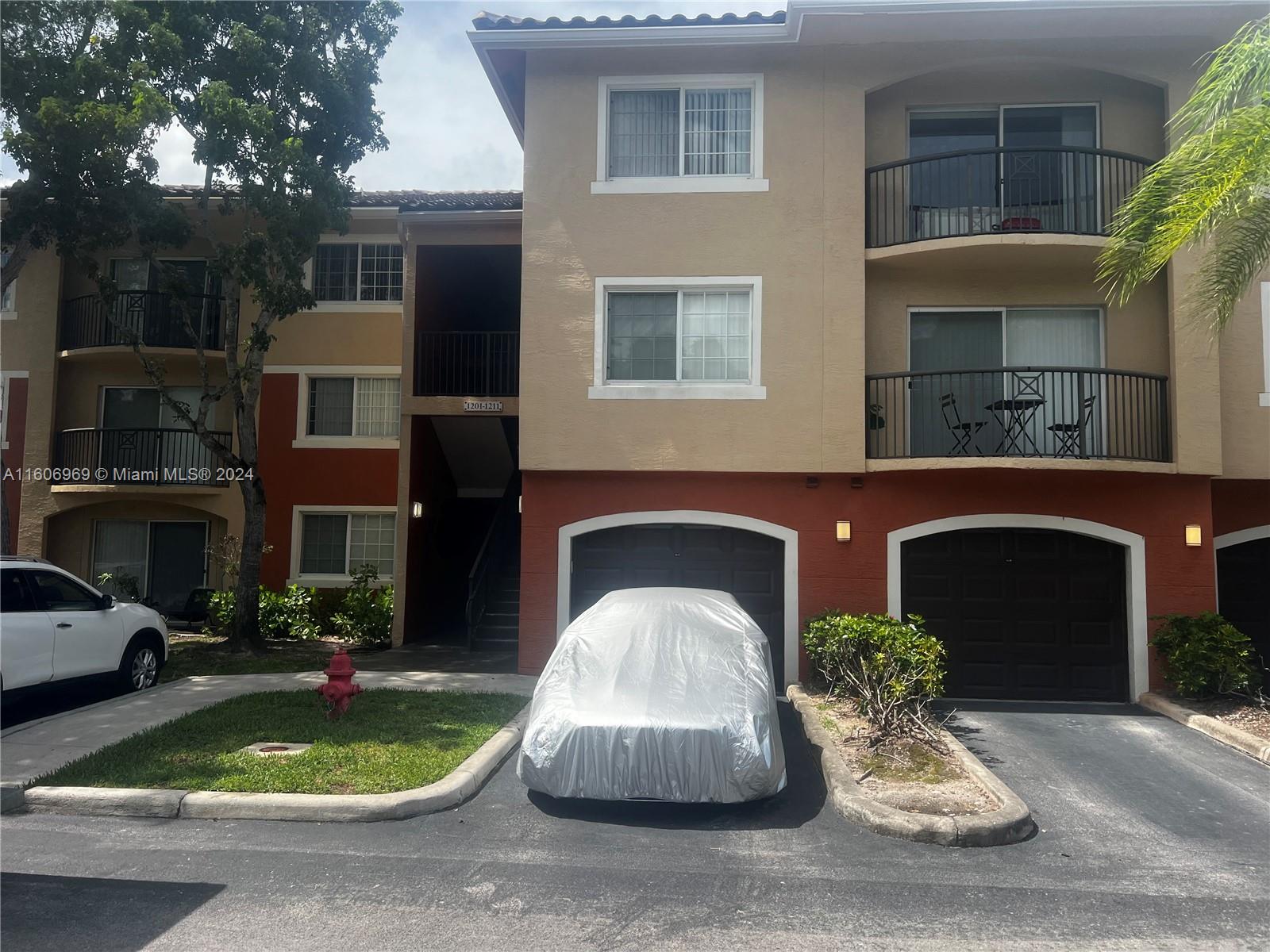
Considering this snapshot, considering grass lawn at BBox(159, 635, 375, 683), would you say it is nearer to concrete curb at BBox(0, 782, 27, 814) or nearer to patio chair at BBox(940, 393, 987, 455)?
concrete curb at BBox(0, 782, 27, 814)

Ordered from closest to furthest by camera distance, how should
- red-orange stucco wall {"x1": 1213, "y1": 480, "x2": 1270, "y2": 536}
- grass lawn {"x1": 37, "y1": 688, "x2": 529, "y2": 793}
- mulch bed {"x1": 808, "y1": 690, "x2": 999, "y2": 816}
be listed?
1. mulch bed {"x1": 808, "y1": 690, "x2": 999, "y2": 816}
2. grass lawn {"x1": 37, "y1": 688, "x2": 529, "y2": 793}
3. red-orange stucco wall {"x1": 1213, "y1": 480, "x2": 1270, "y2": 536}

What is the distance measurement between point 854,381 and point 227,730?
787 centimetres

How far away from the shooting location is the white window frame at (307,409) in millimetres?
17078

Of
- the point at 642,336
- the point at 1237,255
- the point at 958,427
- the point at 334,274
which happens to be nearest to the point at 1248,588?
the point at 958,427

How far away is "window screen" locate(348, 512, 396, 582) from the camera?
17.1 meters

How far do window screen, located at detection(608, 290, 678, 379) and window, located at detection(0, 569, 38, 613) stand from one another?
6744 millimetres

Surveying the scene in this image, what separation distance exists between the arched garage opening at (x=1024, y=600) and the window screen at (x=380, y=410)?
1002 cm

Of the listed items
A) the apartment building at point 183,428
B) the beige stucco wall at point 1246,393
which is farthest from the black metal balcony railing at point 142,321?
the beige stucco wall at point 1246,393

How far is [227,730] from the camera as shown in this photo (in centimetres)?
826


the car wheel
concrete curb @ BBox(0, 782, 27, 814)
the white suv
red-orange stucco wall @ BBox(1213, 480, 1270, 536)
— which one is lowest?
concrete curb @ BBox(0, 782, 27, 814)

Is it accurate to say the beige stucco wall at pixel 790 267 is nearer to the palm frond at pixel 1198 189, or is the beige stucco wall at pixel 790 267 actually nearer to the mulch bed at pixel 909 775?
the palm frond at pixel 1198 189

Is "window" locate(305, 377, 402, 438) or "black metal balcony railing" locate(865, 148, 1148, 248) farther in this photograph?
"window" locate(305, 377, 402, 438)

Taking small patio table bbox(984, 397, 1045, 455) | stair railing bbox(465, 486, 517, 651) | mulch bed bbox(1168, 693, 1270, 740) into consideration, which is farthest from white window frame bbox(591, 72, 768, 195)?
mulch bed bbox(1168, 693, 1270, 740)

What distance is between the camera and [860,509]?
37.2 ft
